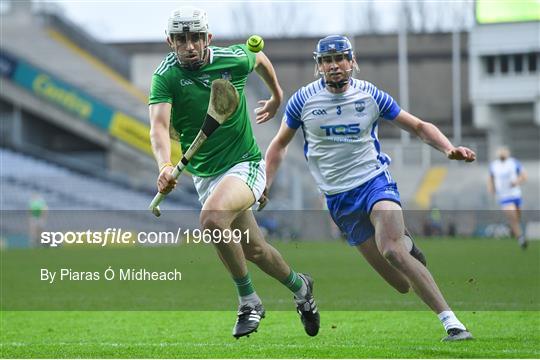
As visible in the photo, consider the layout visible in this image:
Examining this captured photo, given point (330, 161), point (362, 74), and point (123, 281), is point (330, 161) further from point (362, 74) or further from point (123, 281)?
point (362, 74)

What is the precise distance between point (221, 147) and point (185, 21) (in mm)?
951

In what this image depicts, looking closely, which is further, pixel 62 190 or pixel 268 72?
pixel 62 190

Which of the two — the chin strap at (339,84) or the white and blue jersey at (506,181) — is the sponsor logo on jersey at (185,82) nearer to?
the chin strap at (339,84)

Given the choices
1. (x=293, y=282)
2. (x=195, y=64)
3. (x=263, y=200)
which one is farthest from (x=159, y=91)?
(x=293, y=282)

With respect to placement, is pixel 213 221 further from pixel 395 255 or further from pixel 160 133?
pixel 395 255

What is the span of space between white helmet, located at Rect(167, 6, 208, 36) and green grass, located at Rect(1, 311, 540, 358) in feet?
6.96

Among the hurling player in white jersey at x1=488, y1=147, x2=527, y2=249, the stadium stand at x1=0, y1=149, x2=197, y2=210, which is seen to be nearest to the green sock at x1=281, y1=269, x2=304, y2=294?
the hurling player in white jersey at x1=488, y1=147, x2=527, y2=249

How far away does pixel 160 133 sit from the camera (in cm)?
784

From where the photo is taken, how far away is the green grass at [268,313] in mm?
7754

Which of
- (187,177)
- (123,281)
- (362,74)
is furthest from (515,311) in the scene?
(362,74)

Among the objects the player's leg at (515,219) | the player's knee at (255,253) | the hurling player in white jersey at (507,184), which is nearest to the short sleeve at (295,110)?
the player's knee at (255,253)

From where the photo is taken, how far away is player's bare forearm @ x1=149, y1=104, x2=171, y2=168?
7.79 metres

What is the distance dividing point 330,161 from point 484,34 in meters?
46.6

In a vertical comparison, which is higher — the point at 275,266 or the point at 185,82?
the point at 185,82
